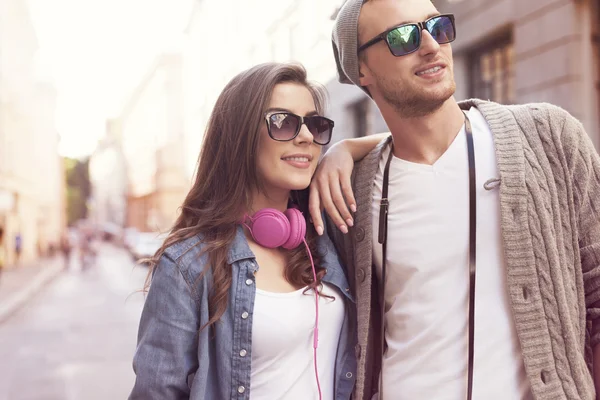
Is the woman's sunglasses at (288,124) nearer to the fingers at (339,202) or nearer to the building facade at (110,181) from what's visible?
the fingers at (339,202)

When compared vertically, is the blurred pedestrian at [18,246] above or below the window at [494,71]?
below

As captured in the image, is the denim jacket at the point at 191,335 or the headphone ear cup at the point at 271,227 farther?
the headphone ear cup at the point at 271,227

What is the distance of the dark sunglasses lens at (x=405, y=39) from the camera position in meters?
1.89

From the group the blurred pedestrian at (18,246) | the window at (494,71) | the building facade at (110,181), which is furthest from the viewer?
the building facade at (110,181)

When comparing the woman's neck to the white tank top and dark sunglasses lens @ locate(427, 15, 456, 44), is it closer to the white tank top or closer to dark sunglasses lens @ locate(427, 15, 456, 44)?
the white tank top

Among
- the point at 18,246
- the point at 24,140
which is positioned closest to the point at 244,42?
the point at 18,246

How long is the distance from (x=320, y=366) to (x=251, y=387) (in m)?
0.27

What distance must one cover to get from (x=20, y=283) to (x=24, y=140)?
1231 cm

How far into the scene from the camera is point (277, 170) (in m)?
2.07

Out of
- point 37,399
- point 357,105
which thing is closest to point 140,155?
point 357,105

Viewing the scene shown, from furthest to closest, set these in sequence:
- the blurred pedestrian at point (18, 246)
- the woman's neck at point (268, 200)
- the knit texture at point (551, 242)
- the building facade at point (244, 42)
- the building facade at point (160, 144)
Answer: the building facade at point (160, 144), the blurred pedestrian at point (18, 246), the building facade at point (244, 42), the woman's neck at point (268, 200), the knit texture at point (551, 242)

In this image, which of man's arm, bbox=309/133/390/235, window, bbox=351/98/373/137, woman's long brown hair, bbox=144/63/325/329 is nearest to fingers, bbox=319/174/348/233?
man's arm, bbox=309/133/390/235

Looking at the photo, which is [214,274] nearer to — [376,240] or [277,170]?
[277,170]

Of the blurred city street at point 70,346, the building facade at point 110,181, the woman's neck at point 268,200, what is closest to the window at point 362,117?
the blurred city street at point 70,346
